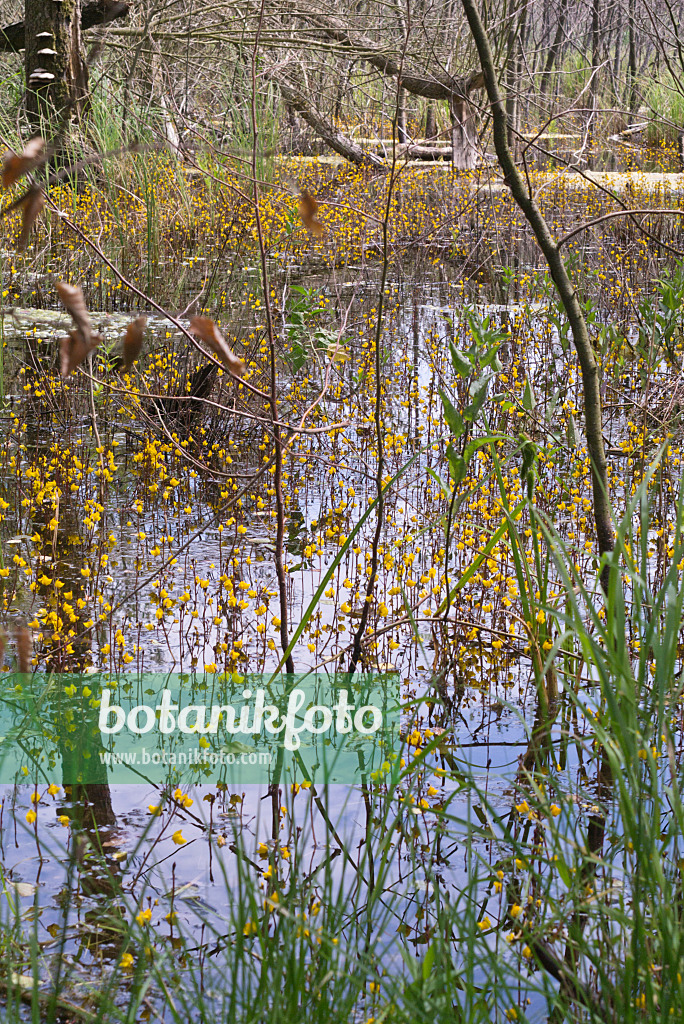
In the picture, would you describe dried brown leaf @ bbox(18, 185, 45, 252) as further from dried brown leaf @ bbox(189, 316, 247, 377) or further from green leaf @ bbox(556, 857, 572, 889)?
green leaf @ bbox(556, 857, 572, 889)

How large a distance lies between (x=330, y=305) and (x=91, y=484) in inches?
145

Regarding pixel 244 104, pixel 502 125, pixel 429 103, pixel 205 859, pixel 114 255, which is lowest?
pixel 205 859

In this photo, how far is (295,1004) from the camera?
5.07ft

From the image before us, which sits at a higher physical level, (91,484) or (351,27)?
(351,27)

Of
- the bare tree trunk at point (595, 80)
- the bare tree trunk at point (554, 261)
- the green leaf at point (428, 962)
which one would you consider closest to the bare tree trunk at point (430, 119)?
the bare tree trunk at point (595, 80)

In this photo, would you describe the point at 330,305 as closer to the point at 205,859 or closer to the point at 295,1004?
the point at 205,859

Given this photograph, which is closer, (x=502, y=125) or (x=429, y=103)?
(x=502, y=125)

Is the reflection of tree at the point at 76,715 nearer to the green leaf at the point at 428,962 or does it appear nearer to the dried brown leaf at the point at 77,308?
the green leaf at the point at 428,962

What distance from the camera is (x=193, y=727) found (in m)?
2.88

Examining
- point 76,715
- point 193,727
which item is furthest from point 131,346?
point 76,715

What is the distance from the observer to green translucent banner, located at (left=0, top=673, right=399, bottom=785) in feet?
8.81

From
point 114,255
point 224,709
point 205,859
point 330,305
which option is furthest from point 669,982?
point 114,255

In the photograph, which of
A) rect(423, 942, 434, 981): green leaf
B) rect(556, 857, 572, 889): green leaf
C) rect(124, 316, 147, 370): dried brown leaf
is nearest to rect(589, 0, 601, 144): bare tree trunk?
rect(124, 316, 147, 370): dried brown leaf

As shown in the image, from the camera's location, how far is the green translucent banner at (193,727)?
2686 millimetres
